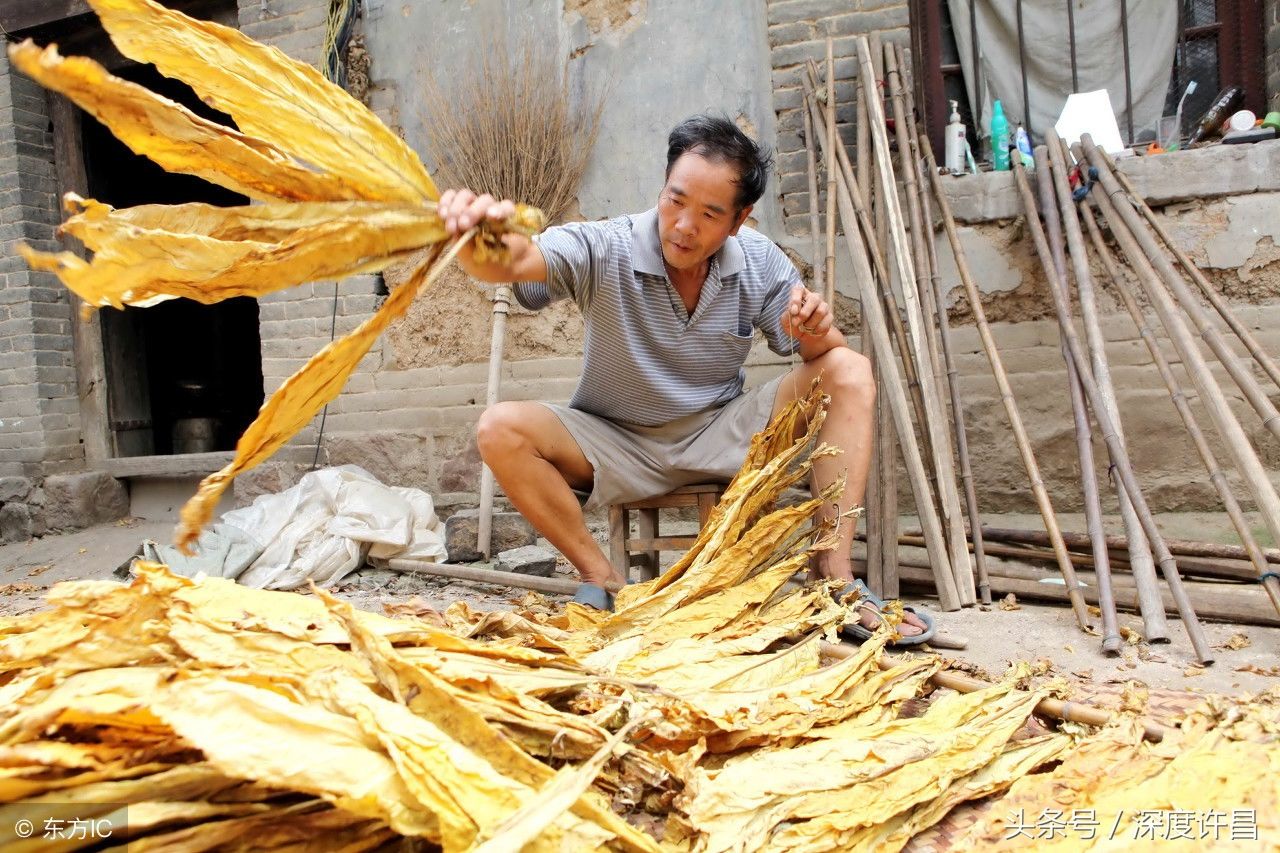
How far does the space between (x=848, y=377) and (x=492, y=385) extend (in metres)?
1.85

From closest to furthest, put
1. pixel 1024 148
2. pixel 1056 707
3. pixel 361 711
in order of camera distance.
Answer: pixel 361 711 → pixel 1056 707 → pixel 1024 148

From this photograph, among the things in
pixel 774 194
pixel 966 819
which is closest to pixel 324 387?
pixel 966 819

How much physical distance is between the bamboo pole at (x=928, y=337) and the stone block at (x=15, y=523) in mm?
4716

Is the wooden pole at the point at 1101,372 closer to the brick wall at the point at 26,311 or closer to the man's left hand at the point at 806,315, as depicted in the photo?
the man's left hand at the point at 806,315

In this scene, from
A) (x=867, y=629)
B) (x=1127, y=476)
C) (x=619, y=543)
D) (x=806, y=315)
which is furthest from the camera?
(x=619, y=543)

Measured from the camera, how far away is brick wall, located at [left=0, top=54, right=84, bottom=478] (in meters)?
4.69

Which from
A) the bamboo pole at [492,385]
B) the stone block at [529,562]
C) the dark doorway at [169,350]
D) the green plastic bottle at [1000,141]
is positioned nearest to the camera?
the stone block at [529,562]

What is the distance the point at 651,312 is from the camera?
7.98ft

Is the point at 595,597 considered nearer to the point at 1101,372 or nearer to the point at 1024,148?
the point at 1101,372

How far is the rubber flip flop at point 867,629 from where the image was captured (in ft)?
6.46

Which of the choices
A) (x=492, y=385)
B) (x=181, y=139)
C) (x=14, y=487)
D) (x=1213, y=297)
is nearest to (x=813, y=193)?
(x=1213, y=297)

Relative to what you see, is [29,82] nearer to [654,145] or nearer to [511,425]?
[654,145]

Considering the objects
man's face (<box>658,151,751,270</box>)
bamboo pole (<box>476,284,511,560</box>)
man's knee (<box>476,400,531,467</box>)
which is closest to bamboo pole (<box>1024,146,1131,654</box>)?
man's face (<box>658,151,751,270</box>)

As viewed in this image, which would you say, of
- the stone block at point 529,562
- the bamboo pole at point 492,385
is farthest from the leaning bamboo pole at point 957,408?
the bamboo pole at point 492,385
